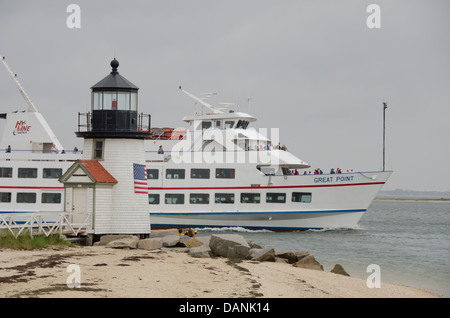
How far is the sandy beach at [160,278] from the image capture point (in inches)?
589

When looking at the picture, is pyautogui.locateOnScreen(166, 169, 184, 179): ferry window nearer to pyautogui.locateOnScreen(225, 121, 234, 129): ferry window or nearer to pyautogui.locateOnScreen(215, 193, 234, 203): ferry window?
pyautogui.locateOnScreen(215, 193, 234, 203): ferry window

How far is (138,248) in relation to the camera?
24.1 metres

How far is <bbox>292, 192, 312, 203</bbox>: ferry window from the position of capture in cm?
3884

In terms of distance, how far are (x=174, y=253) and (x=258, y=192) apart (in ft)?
54.7

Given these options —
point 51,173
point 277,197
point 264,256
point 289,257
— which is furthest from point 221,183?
point 264,256

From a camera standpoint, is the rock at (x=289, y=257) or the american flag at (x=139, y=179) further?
the american flag at (x=139, y=179)

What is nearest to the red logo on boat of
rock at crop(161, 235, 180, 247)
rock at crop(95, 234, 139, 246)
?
rock at crop(95, 234, 139, 246)

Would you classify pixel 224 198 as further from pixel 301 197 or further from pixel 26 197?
pixel 26 197

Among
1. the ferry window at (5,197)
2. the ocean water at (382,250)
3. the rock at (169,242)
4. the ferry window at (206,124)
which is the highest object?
the ferry window at (206,124)

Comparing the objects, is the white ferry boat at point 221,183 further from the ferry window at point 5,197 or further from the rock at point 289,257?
the rock at point 289,257

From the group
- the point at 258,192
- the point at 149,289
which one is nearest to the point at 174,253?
the point at 149,289

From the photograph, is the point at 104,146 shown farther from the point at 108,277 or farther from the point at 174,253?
the point at 108,277

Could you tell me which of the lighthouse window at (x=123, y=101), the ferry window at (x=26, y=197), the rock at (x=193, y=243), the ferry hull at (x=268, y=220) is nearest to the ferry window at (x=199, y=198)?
the ferry hull at (x=268, y=220)

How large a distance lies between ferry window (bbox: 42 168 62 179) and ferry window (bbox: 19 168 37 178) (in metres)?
0.59
